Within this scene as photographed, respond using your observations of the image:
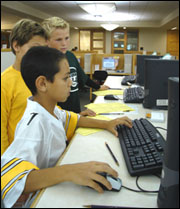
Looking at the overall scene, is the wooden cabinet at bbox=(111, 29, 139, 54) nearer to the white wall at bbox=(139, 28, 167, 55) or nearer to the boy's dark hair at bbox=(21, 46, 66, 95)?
the white wall at bbox=(139, 28, 167, 55)

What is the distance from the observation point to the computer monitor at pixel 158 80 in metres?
1.48

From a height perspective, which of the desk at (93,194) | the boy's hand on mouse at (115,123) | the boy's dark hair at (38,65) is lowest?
the desk at (93,194)

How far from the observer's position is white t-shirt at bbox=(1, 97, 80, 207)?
25.6 inches

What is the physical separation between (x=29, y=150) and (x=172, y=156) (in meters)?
0.44

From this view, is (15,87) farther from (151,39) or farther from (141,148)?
(151,39)

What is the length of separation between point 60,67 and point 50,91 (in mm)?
112

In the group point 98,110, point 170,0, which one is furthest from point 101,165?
point 170,0

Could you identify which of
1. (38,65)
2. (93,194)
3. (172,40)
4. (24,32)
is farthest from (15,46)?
(172,40)

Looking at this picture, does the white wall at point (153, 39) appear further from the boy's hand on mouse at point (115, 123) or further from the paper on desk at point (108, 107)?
the boy's hand on mouse at point (115, 123)

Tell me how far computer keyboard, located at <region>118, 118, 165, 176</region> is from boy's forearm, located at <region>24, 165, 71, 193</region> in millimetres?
215

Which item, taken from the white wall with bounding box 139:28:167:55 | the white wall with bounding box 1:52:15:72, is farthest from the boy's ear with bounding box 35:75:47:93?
the white wall with bounding box 139:28:167:55

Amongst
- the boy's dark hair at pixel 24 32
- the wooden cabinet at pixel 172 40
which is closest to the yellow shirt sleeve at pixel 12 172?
the boy's dark hair at pixel 24 32

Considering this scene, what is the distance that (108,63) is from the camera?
530cm

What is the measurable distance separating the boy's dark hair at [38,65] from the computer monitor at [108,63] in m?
4.41
